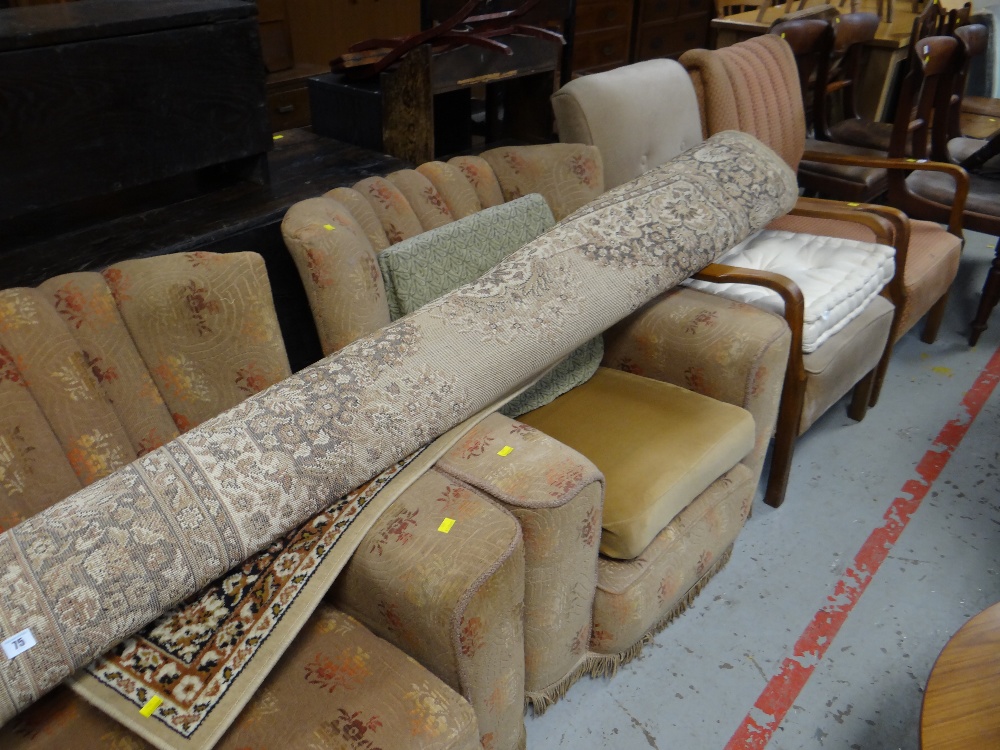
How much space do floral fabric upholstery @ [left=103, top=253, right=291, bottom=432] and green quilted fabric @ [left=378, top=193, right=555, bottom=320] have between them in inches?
10.5

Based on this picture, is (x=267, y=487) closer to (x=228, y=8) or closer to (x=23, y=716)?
(x=23, y=716)

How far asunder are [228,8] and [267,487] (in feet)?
2.83

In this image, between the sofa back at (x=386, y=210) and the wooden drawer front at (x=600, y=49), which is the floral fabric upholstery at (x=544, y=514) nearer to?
the sofa back at (x=386, y=210)

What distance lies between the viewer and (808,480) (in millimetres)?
2021

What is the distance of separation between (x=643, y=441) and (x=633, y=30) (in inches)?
135

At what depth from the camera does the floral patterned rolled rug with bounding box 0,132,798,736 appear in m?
0.93

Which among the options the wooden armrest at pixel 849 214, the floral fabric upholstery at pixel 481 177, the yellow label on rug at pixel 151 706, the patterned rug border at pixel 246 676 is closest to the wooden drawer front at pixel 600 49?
the wooden armrest at pixel 849 214

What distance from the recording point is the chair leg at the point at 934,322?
2505 mm

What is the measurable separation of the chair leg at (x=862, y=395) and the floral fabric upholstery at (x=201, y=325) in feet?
5.37

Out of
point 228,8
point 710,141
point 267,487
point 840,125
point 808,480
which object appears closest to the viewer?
point 267,487

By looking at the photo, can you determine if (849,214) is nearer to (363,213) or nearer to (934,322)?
(934,322)

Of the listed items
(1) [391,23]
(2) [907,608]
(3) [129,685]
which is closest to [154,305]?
(3) [129,685]

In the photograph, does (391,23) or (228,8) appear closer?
(228,8)

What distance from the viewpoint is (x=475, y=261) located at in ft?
5.10
